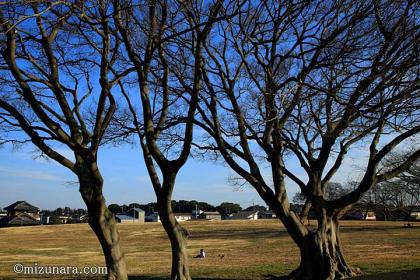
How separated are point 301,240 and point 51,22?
903 centimetres

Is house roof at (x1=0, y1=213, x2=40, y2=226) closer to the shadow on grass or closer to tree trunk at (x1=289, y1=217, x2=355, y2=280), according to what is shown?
the shadow on grass

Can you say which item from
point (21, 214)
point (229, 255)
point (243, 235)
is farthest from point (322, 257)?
point (21, 214)

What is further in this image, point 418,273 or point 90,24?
point 90,24

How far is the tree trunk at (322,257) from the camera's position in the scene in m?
14.8

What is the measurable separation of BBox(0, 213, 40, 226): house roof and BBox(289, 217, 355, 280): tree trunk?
95.8 metres

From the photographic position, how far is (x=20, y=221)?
341 ft

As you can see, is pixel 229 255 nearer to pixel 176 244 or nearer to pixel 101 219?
pixel 176 244

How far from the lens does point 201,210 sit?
164 meters

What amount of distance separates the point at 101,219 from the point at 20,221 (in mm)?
98710

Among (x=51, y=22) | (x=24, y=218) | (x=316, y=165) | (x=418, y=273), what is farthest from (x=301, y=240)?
(x=24, y=218)

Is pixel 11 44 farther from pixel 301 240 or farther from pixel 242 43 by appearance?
pixel 301 240

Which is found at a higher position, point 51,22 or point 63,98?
point 51,22

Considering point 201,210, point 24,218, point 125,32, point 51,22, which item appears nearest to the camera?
point 51,22

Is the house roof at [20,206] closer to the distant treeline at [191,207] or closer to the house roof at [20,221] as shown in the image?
the house roof at [20,221]
